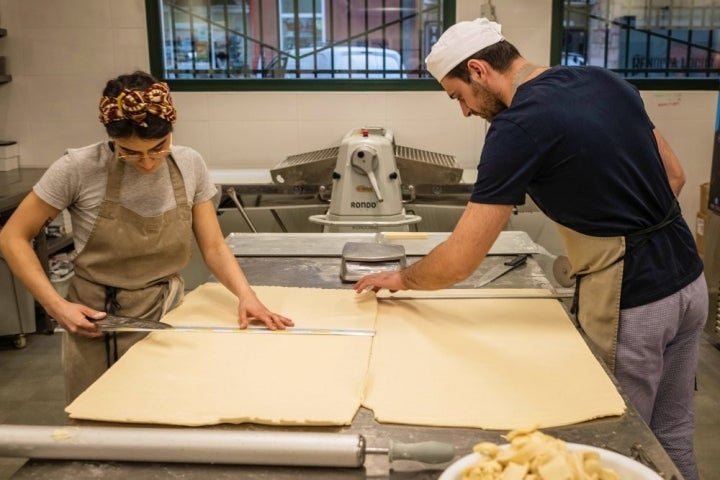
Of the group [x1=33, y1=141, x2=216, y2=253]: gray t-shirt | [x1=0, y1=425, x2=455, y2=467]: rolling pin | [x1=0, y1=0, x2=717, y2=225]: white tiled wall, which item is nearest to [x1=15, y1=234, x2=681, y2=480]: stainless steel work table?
[x1=0, y1=425, x2=455, y2=467]: rolling pin

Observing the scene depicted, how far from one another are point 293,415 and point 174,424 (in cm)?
20

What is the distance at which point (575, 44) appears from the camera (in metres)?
4.62

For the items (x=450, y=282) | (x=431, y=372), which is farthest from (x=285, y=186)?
(x=431, y=372)

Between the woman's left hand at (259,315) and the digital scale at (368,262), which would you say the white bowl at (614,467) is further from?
the digital scale at (368,262)

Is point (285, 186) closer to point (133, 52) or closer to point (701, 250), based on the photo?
point (133, 52)

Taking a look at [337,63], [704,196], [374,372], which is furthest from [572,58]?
[374,372]

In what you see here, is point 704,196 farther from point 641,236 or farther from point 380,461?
point 380,461

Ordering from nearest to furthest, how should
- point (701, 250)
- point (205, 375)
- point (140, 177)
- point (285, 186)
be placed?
1. point (205, 375)
2. point (140, 177)
3. point (285, 186)
4. point (701, 250)

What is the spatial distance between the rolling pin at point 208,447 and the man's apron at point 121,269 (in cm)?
69

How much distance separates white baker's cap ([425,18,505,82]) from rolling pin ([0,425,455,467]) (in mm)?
944

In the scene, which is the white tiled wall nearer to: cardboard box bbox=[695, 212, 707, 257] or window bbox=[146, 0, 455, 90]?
window bbox=[146, 0, 455, 90]

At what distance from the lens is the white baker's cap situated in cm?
173

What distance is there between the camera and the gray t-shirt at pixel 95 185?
1787mm

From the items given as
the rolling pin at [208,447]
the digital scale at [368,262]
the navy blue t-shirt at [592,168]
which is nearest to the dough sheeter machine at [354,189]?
the digital scale at [368,262]
